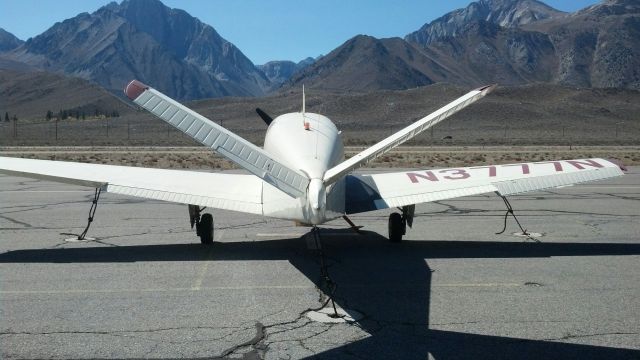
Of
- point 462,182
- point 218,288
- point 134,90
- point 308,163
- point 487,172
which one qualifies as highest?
point 134,90

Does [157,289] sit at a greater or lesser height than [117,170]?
lesser

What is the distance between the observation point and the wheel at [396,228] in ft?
42.2

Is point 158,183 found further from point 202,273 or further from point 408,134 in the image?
point 408,134

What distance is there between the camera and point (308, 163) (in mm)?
10055

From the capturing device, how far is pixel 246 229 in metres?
14.7

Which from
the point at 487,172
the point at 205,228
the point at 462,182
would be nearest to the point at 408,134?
the point at 462,182

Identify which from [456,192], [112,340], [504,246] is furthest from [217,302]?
[504,246]

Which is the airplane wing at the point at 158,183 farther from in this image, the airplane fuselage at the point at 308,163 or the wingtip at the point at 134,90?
the wingtip at the point at 134,90

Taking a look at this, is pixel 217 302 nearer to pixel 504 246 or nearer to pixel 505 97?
pixel 504 246

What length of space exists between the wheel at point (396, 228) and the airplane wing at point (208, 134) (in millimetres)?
5369

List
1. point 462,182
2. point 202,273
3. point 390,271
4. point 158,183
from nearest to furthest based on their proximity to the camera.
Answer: point 202,273 → point 390,271 → point 158,183 → point 462,182

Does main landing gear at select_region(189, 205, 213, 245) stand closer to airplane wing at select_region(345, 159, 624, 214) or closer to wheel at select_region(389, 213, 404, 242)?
airplane wing at select_region(345, 159, 624, 214)

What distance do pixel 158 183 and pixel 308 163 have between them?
12.0 ft

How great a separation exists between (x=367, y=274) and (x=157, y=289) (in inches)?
124
